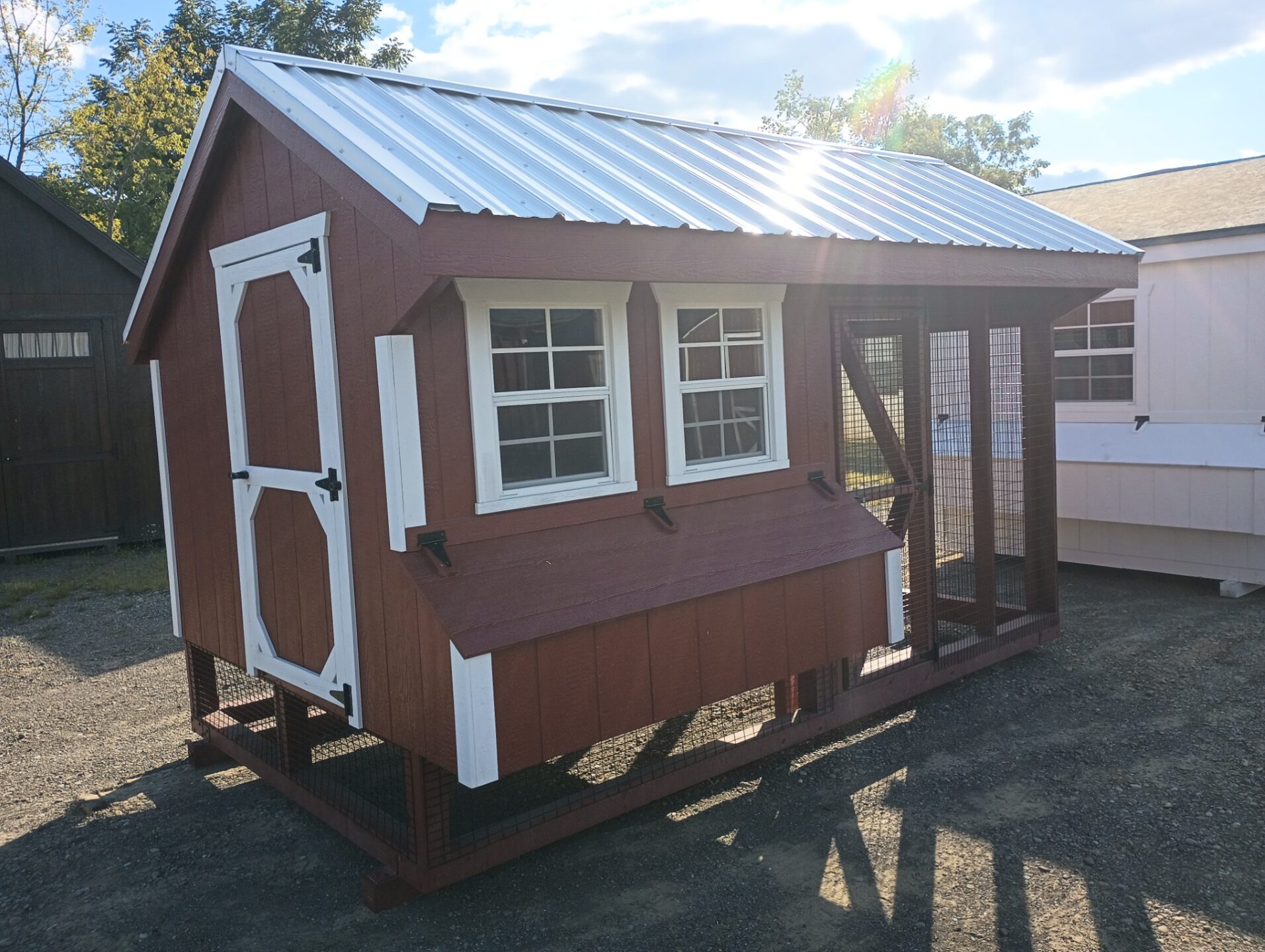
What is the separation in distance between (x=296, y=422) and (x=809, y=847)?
8.89ft

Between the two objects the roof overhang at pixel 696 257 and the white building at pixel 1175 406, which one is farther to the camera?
the white building at pixel 1175 406

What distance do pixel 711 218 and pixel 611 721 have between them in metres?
2.00

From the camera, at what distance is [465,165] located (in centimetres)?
396

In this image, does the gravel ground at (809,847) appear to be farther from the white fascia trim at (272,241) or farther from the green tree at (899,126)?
the green tree at (899,126)

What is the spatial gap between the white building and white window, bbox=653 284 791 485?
441 centimetres

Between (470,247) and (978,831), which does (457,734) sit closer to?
(470,247)

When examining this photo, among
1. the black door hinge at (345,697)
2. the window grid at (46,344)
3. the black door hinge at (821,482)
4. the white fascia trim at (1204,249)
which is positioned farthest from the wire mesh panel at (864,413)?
the window grid at (46,344)

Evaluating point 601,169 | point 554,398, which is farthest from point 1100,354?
point 554,398

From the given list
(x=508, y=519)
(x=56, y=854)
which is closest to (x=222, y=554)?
(x=56, y=854)

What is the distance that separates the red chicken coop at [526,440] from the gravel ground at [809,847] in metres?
0.22

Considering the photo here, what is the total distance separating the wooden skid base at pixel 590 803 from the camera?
3.98m

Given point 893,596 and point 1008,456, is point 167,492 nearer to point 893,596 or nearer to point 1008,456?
point 893,596

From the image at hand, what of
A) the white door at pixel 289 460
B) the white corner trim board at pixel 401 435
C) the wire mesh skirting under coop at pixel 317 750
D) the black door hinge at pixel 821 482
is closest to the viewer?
the white corner trim board at pixel 401 435

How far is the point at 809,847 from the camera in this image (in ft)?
14.1
